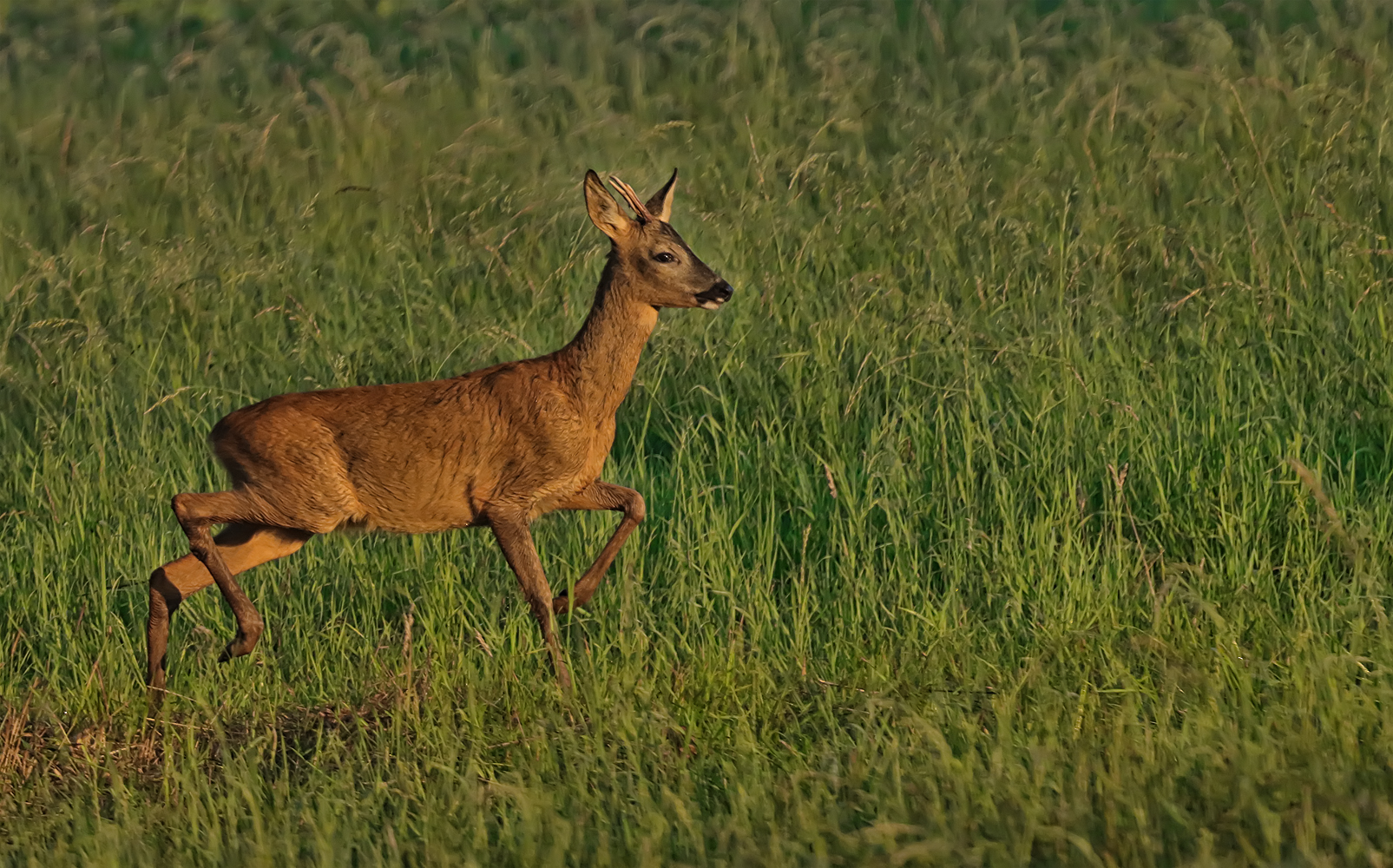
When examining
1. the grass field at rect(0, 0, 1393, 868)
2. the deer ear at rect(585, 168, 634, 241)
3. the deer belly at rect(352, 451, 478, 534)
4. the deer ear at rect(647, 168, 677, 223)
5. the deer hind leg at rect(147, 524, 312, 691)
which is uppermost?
the deer ear at rect(585, 168, 634, 241)

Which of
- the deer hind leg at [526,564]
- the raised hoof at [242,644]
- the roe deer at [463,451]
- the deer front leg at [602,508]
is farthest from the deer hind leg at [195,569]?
the deer front leg at [602,508]

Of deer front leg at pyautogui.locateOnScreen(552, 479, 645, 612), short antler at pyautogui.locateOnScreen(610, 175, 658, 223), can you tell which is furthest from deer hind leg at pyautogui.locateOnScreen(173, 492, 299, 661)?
short antler at pyautogui.locateOnScreen(610, 175, 658, 223)

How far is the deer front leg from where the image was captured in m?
5.78

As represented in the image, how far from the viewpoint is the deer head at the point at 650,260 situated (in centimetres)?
588

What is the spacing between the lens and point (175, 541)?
22.4 ft

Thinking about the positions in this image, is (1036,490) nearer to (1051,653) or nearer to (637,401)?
(1051,653)

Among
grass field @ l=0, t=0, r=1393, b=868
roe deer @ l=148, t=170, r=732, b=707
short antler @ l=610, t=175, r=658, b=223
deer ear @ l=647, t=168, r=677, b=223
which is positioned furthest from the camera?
deer ear @ l=647, t=168, r=677, b=223

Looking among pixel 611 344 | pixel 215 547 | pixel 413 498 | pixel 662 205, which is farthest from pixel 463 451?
pixel 662 205

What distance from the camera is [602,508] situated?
590cm

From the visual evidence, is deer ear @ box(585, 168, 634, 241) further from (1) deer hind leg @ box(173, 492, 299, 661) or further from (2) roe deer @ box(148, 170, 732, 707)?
(1) deer hind leg @ box(173, 492, 299, 661)

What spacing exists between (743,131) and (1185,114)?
253cm

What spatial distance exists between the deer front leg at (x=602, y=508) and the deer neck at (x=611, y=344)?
0.81 ft

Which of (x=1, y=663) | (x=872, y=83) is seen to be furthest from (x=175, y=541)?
(x=872, y=83)

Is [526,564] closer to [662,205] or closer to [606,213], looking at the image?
[606,213]
